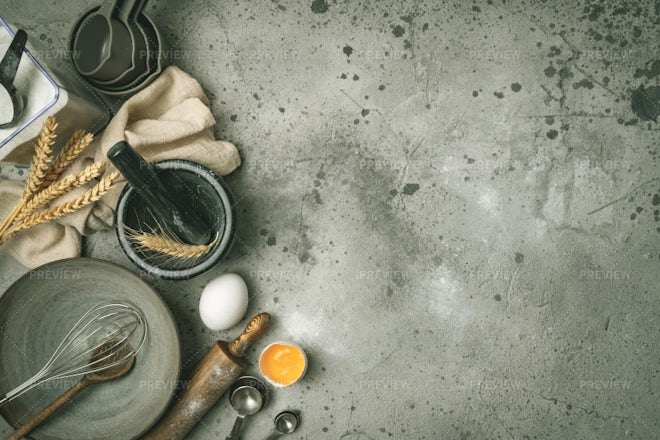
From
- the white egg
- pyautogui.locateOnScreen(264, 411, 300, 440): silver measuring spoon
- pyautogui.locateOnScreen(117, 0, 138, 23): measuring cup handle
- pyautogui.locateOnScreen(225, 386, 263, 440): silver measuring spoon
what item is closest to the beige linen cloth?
pyautogui.locateOnScreen(117, 0, 138, 23): measuring cup handle

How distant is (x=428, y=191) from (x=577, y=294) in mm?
580

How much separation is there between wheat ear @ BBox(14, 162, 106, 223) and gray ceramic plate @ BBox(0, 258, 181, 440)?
0.17 m

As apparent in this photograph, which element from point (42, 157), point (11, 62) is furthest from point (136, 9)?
point (42, 157)

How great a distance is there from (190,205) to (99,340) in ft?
1.63

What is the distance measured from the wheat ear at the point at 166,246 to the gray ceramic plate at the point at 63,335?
4.5 inches

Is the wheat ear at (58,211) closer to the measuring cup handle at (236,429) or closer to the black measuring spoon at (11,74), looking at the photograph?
the black measuring spoon at (11,74)

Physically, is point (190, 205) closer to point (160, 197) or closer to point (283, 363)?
point (160, 197)

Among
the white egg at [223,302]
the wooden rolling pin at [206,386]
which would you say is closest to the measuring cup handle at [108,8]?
the white egg at [223,302]

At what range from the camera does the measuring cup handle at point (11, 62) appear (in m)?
1.24

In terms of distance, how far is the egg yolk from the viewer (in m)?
1.55

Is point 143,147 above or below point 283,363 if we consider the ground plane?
above

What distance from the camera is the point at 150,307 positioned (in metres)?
1.46

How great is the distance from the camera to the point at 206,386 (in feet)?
4.88

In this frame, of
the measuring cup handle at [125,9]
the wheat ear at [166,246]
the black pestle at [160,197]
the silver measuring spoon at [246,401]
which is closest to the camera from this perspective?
the black pestle at [160,197]
